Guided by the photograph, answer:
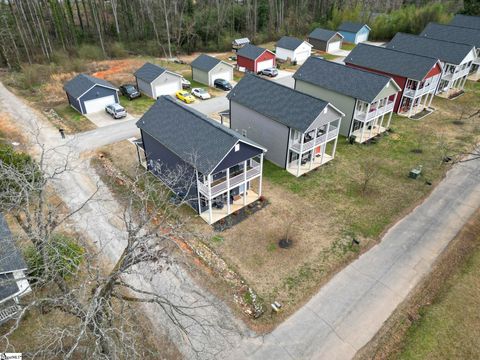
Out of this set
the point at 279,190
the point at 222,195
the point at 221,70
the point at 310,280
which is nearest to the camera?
the point at 310,280

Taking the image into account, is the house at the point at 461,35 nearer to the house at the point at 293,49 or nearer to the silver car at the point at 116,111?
the house at the point at 293,49

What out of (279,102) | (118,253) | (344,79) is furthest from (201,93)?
(118,253)

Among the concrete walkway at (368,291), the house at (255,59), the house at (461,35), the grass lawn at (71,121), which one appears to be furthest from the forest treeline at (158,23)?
the concrete walkway at (368,291)

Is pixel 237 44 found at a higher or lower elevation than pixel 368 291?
higher

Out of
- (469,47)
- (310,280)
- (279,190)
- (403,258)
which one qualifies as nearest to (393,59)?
(469,47)

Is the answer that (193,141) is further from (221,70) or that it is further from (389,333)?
(221,70)

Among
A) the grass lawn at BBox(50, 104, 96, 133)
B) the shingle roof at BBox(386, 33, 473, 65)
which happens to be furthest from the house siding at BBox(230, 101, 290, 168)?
the shingle roof at BBox(386, 33, 473, 65)

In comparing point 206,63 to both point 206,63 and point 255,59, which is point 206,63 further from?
point 255,59

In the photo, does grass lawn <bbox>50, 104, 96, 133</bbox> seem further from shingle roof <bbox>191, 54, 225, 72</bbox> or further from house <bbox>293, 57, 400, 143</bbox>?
house <bbox>293, 57, 400, 143</bbox>
